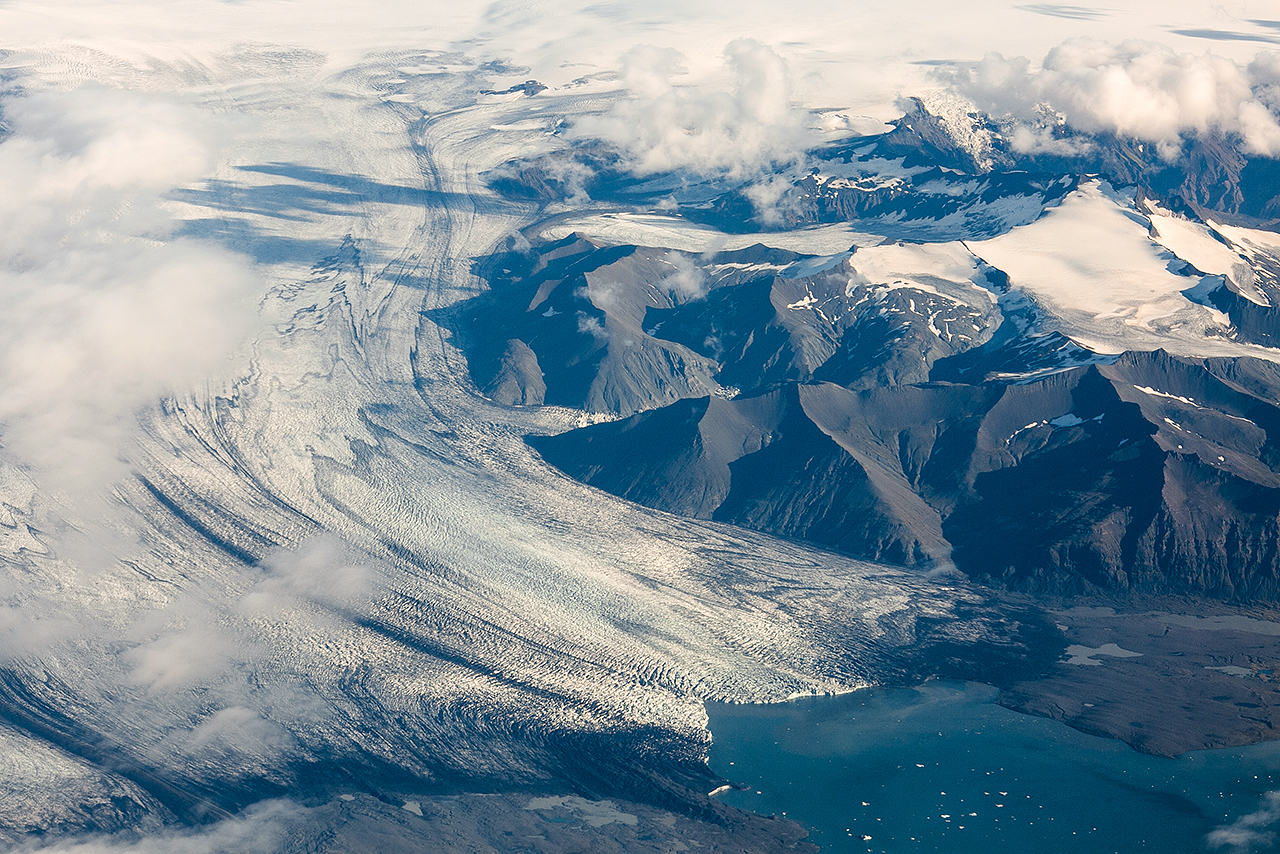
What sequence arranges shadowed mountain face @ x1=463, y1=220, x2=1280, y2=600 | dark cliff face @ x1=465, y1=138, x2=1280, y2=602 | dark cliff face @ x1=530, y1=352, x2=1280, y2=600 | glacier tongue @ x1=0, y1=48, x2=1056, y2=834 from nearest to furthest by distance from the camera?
glacier tongue @ x1=0, y1=48, x2=1056, y2=834 → dark cliff face @ x1=530, y1=352, x2=1280, y2=600 → shadowed mountain face @ x1=463, y1=220, x2=1280, y2=600 → dark cliff face @ x1=465, y1=138, x2=1280, y2=602

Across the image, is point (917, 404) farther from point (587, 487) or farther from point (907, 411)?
point (587, 487)

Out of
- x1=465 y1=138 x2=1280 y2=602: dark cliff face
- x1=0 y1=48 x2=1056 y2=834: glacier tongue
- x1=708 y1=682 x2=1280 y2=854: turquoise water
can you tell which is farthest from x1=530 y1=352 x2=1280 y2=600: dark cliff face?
x1=708 y1=682 x2=1280 y2=854: turquoise water

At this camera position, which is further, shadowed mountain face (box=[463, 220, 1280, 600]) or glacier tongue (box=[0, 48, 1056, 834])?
shadowed mountain face (box=[463, 220, 1280, 600])

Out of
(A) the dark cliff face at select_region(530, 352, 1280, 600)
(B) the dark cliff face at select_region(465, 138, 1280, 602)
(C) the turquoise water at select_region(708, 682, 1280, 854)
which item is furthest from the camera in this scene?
(B) the dark cliff face at select_region(465, 138, 1280, 602)

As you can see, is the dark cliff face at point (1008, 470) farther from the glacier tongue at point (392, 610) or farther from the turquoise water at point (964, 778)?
the turquoise water at point (964, 778)

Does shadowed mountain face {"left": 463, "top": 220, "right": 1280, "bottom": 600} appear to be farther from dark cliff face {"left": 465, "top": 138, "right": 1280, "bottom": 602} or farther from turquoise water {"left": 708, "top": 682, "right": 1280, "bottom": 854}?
turquoise water {"left": 708, "top": 682, "right": 1280, "bottom": 854}

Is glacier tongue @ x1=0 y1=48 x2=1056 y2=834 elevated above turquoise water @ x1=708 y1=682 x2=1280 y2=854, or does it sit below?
above

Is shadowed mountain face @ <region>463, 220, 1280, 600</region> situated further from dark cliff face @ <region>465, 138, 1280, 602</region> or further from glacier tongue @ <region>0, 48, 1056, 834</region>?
glacier tongue @ <region>0, 48, 1056, 834</region>

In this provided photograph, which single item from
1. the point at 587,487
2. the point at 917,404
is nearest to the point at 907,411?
the point at 917,404
